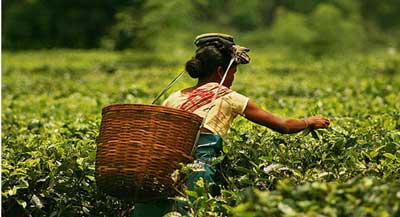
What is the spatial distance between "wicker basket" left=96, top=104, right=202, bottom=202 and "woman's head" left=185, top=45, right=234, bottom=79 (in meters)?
0.43

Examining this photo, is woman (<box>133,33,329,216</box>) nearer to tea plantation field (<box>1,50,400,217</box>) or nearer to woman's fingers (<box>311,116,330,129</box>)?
woman's fingers (<box>311,116,330,129</box>)

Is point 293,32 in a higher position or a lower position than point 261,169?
lower

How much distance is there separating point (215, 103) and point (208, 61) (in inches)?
9.2

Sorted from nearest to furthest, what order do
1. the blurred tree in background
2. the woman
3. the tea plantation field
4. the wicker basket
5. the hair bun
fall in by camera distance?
the tea plantation field, the wicker basket, the woman, the hair bun, the blurred tree in background

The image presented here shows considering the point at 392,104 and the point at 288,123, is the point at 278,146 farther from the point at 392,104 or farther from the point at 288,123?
the point at 392,104

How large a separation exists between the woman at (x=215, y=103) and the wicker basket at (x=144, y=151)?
0.17m

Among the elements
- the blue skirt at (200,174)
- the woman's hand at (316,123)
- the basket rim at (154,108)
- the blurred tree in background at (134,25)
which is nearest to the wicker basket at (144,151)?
the basket rim at (154,108)

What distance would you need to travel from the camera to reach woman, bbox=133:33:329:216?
4375mm

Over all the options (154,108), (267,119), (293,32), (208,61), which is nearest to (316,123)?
(267,119)

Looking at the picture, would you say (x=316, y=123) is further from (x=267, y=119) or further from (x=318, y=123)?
(x=267, y=119)

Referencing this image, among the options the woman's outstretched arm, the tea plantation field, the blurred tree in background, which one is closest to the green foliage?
the blurred tree in background

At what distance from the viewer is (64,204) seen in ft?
15.7

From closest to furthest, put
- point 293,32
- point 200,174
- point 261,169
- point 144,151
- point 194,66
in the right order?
point 144,151 → point 200,174 → point 261,169 → point 194,66 → point 293,32

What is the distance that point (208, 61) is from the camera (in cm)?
453
